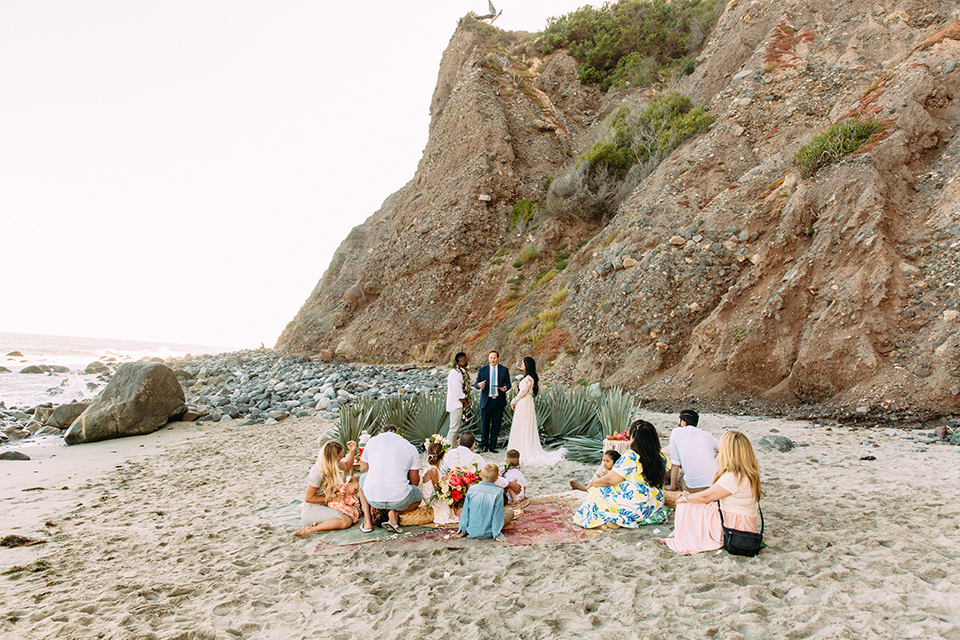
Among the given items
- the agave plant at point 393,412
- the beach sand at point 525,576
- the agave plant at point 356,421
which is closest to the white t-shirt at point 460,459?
the beach sand at point 525,576

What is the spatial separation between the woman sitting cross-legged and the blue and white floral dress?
2125 millimetres

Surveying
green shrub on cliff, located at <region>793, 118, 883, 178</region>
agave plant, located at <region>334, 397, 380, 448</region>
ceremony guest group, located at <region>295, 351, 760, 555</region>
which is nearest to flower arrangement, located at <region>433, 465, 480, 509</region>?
ceremony guest group, located at <region>295, 351, 760, 555</region>

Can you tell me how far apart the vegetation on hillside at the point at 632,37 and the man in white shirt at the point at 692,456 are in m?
21.5

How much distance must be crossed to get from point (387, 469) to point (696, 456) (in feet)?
9.35

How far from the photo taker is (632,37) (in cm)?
2520

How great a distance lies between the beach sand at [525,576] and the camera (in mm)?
2854

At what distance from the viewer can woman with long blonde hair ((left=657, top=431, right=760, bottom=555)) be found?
11.7ft

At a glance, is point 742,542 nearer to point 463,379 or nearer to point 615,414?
point 615,414

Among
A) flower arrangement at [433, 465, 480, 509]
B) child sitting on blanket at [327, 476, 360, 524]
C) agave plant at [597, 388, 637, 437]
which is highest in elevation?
agave plant at [597, 388, 637, 437]

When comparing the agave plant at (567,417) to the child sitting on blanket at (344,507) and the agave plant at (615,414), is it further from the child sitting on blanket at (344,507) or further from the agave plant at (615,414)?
the child sitting on blanket at (344,507)

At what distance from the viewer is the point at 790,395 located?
825cm

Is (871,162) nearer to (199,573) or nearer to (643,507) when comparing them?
(643,507)

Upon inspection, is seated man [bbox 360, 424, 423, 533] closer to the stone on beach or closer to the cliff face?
the cliff face

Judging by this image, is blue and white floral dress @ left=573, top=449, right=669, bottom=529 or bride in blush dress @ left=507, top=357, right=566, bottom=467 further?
bride in blush dress @ left=507, top=357, right=566, bottom=467
